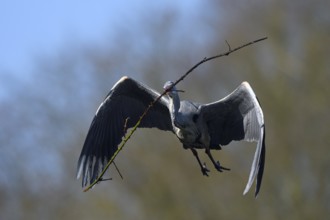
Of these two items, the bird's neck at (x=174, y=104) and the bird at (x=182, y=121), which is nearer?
the bird's neck at (x=174, y=104)

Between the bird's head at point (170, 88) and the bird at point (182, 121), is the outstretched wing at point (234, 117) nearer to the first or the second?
the bird at point (182, 121)

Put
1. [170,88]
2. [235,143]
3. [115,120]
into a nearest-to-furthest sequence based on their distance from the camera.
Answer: [170,88] → [115,120] → [235,143]

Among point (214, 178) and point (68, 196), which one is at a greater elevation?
point (68, 196)

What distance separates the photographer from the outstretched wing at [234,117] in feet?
42.0

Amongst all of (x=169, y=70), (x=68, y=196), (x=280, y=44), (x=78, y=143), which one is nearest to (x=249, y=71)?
(x=280, y=44)

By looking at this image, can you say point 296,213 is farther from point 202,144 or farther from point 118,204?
point 202,144

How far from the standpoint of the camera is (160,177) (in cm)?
3166

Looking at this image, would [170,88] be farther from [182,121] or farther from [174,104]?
[182,121]

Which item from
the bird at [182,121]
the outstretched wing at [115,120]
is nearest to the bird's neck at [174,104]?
the bird at [182,121]

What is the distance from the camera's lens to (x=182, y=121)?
40.5ft

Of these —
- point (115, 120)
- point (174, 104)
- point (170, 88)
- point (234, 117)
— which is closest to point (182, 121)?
point (174, 104)

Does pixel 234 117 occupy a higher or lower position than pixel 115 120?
lower

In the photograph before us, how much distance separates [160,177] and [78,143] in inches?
169

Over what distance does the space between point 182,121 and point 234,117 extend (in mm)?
877
